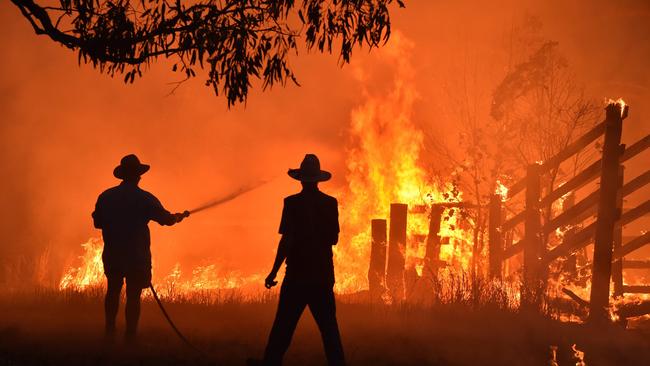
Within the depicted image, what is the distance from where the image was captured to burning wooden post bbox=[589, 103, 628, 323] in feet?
37.8

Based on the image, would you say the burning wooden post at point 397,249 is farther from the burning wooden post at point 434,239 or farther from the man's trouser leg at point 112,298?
the man's trouser leg at point 112,298

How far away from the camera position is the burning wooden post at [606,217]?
11523 mm

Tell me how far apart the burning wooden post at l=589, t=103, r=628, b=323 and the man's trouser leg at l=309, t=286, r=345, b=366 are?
5943 millimetres

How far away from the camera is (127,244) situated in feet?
28.7

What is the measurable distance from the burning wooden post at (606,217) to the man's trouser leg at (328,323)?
19.5 ft

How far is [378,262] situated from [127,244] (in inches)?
228

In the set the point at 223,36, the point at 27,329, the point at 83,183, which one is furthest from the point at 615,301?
the point at 83,183

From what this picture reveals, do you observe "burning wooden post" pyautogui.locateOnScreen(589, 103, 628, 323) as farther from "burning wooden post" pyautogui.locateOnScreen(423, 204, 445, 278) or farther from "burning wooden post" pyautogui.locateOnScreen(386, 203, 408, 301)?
"burning wooden post" pyautogui.locateOnScreen(423, 204, 445, 278)

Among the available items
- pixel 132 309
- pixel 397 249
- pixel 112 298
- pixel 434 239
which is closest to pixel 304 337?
pixel 132 309

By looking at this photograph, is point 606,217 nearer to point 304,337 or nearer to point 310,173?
point 304,337

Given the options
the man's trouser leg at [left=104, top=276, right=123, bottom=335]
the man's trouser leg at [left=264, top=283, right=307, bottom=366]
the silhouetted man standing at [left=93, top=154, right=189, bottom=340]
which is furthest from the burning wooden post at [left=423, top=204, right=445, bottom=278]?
the man's trouser leg at [left=264, top=283, right=307, bottom=366]

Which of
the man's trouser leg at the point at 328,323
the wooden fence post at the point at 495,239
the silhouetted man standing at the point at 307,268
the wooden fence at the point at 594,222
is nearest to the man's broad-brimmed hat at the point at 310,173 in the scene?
the silhouetted man standing at the point at 307,268

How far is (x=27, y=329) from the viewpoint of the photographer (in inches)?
389

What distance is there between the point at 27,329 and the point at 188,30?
4.53 meters
